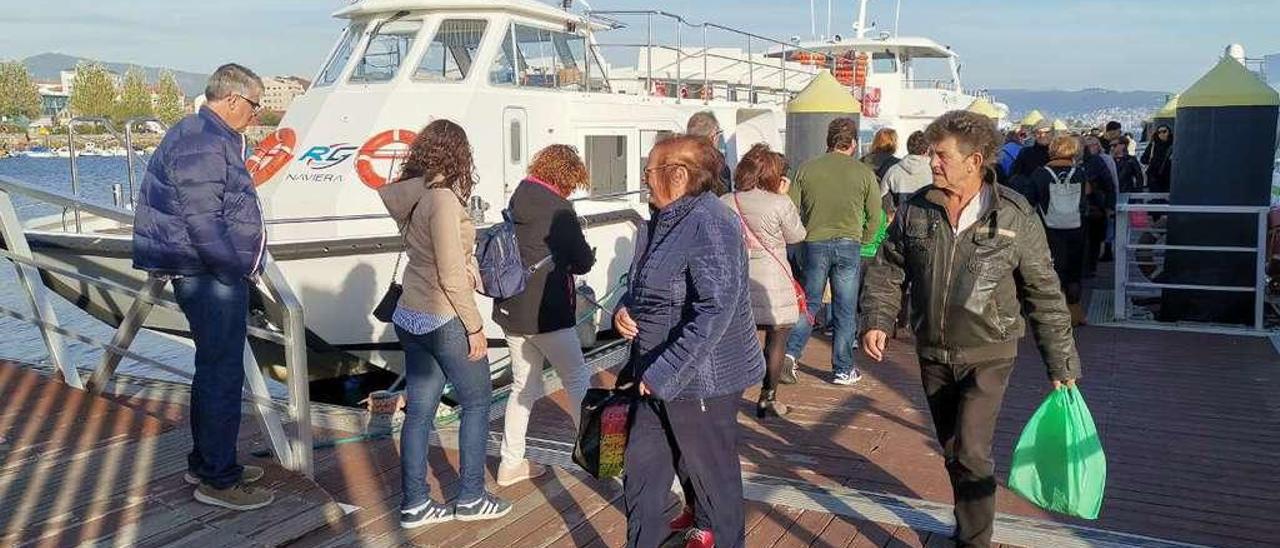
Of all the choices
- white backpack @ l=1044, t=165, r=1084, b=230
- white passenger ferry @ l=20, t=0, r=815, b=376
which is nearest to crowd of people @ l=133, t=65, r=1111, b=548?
white passenger ferry @ l=20, t=0, r=815, b=376

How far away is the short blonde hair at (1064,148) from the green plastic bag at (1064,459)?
482 centimetres

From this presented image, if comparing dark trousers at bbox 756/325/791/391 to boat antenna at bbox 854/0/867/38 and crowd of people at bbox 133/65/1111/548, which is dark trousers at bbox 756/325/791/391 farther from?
boat antenna at bbox 854/0/867/38

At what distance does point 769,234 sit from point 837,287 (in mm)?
1424

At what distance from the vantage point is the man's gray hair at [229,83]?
12.3 ft

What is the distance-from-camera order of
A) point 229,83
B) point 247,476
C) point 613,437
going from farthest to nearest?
point 247,476
point 229,83
point 613,437

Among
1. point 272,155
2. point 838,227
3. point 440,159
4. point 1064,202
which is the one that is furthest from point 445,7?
point 440,159

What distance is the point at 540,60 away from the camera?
9289mm

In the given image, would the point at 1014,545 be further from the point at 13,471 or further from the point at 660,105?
the point at 660,105

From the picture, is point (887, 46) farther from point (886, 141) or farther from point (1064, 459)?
point (1064, 459)

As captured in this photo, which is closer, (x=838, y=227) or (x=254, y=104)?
(x=254, y=104)

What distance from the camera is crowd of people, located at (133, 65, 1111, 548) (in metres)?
3.13

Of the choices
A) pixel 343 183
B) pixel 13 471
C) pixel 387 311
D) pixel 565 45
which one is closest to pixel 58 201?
pixel 13 471

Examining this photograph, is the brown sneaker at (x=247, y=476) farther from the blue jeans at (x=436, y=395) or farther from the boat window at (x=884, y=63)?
the boat window at (x=884, y=63)

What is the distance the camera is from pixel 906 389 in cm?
619
